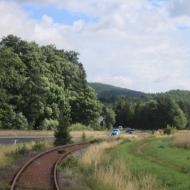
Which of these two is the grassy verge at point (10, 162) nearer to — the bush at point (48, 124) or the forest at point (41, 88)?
the forest at point (41, 88)

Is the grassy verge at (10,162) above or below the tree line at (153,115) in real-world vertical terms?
below

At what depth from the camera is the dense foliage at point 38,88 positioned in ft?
279

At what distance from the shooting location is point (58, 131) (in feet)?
169

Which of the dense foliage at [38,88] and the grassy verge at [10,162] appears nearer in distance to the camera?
the grassy verge at [10,162]

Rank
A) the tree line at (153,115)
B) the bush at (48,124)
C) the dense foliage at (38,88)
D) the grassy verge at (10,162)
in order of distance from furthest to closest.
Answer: the tree line at (153,115) → the bush at (48,124) → the dense foliage at (38,88) → the grassy verge at (10,162)

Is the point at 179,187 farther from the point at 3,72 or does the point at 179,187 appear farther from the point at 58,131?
the point at 3,72

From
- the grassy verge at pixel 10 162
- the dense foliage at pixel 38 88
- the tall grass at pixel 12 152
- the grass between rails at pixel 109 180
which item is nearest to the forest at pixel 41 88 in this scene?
the dense foliage at pixel 38 88

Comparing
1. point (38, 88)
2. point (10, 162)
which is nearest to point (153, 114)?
point (38, 88)

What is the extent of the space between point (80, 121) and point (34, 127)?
1715 centimetres

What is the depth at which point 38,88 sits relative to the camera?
92250mm

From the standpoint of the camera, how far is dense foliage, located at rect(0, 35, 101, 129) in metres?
85.2

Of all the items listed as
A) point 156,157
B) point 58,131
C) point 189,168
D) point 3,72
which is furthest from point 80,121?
point 189,168

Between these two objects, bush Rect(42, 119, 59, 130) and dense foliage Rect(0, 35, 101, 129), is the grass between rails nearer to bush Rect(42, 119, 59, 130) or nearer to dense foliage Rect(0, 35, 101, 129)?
dense foliage Rect(0, 35, 101, 129)

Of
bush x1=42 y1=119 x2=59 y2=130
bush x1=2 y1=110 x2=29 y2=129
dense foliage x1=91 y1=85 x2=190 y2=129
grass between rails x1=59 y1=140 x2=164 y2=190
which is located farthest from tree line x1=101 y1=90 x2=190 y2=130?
grass between rails x1=59 y1=140 x2=164 y2=190
